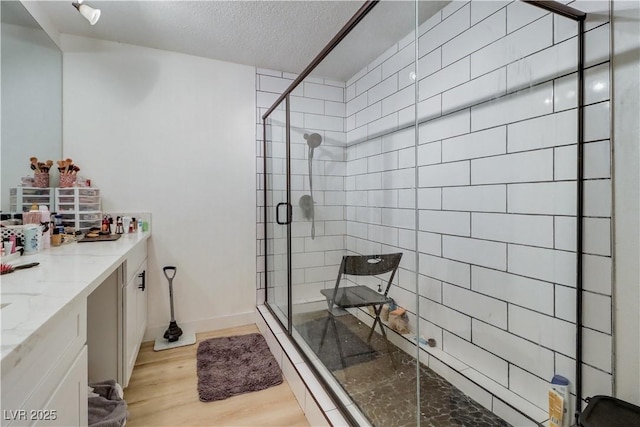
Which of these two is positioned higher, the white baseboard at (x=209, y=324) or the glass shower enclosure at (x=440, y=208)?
the glass shower enclosure at (x=440, y=208)

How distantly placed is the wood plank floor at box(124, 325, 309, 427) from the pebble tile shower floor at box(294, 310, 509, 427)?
0.32 meters

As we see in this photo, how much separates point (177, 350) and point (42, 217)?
123cm

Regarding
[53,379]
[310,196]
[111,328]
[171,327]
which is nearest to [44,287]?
[53,379]

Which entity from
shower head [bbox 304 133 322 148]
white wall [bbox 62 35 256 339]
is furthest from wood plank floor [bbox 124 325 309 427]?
shower head [bbox 304 133 322 148]

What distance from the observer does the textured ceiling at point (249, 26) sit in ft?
5.80

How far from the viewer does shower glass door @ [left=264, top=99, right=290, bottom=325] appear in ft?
7.48

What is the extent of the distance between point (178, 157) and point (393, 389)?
2234 mm

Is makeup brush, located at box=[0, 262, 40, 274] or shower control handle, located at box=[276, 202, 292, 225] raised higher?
shower control handle, located at box=[276, 202, 292, 225]

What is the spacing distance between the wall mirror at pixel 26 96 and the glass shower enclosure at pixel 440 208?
1.52m

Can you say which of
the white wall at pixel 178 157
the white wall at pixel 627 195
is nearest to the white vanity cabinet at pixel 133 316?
the white wall at pixel 178 157

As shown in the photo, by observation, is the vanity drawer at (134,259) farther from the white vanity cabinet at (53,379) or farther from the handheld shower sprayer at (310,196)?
the handheld shower sprayer at (310,196)

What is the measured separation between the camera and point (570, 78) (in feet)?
3.99

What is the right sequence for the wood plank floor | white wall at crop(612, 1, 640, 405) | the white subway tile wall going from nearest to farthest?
white wall at crop(612, 1, 640, 405)
the white subway tile wall
the wood plank floor

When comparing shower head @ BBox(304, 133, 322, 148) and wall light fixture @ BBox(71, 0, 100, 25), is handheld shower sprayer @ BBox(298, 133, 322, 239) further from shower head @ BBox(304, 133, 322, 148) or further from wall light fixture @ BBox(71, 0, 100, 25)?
wall light fixture @ BBox(71, 0, 100, 25)
